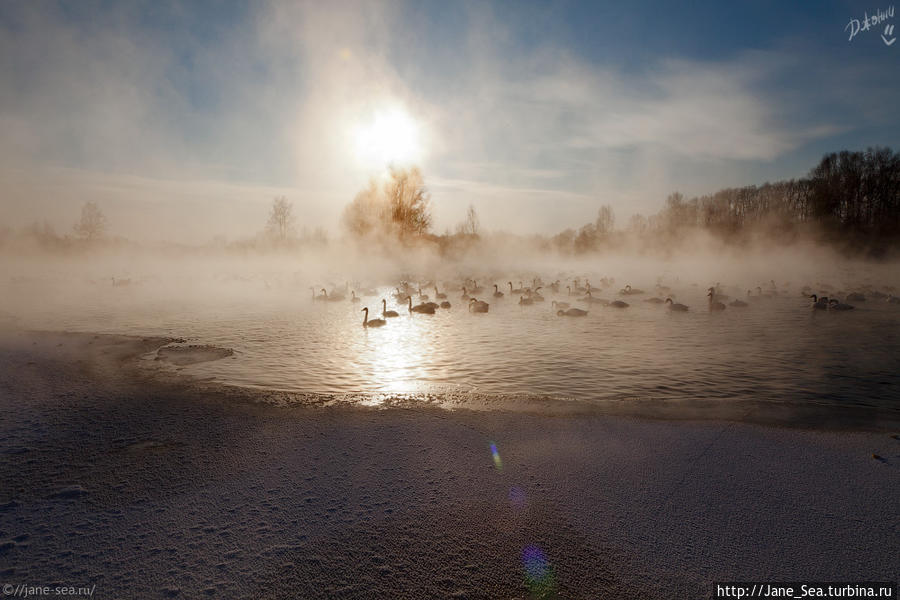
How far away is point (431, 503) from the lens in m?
4.38

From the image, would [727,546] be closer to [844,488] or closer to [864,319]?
[844,488]

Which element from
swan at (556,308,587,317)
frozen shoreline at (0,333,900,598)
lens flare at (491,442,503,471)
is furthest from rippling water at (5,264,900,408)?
lens flare at (491,442,503,471)

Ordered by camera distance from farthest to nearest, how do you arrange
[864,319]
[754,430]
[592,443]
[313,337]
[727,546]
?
[864,319] < [313,337] < [754,430] < [592,443] < [727,546]

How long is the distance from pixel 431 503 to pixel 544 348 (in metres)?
8.97

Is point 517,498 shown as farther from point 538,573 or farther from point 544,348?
point 544,348

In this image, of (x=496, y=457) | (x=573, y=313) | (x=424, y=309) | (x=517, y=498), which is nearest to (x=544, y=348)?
(x=573, y=313)

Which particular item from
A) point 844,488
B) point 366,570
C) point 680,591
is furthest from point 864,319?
point 366,570

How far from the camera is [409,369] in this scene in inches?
419

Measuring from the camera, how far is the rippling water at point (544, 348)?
902 centimetres

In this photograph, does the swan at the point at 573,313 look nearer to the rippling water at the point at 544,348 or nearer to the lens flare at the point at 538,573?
the rippling water at the point at 544,348

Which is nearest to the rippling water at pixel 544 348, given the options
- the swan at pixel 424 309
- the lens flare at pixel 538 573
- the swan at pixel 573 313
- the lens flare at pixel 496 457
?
the swan at pixel 424 309

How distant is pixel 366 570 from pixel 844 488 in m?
5.07

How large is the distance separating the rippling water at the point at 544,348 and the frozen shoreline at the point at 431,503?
2.48 metres

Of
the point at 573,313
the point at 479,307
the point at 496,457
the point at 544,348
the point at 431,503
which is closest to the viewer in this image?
the point at 431,503
